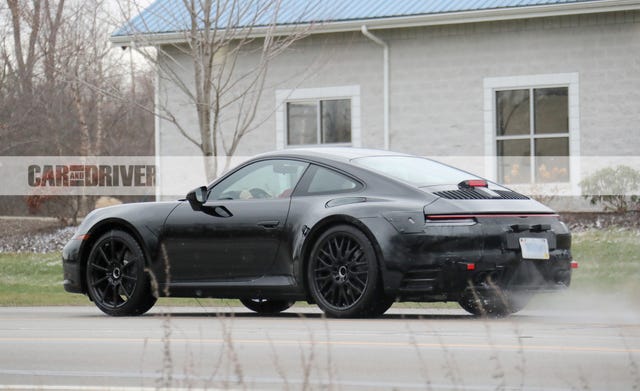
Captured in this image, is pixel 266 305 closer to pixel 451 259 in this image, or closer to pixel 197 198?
pixel 197 198

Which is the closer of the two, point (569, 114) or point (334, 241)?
point (334, 241)

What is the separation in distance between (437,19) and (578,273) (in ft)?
25.4

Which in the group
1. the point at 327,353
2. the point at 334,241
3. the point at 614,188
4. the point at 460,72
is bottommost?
the point at 327,353

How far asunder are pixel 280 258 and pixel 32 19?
82.6 ft

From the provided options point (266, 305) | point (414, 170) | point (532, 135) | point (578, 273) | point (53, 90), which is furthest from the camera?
point (53, 90)

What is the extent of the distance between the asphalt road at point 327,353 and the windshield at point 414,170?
1104 mm

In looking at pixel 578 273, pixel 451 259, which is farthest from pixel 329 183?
pixel 578 273

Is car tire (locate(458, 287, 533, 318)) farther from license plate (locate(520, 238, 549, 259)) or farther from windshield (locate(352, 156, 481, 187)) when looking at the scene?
windshield (locate(352, 156, 481, 187))

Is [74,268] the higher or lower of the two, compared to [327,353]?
higher

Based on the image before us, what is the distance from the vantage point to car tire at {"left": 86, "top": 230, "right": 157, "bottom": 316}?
10.5m

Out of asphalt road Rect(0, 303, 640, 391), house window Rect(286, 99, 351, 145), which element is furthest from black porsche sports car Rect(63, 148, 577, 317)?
house window Rect(286, 99, 351, 145)

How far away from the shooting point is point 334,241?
9.41 m

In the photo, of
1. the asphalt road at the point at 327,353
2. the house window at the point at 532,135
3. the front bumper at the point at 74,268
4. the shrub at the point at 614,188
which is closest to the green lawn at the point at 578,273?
the shrub at the point at 614,188

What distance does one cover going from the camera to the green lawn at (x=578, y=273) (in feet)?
44.9
